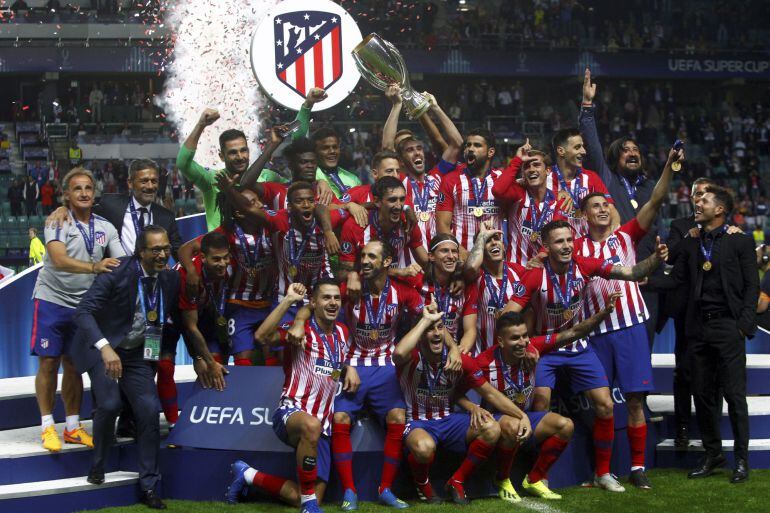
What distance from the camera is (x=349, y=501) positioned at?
6.30 meters

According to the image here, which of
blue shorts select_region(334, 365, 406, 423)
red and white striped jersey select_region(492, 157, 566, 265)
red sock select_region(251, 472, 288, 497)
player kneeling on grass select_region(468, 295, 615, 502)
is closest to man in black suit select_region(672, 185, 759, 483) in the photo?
player kneeling on grass select_region(468, 295, 615, 502)

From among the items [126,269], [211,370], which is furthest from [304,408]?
[126,269]

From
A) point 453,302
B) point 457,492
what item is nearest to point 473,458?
point 457,492

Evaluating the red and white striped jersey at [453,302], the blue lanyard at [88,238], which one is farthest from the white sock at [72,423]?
the red and white striped jersey at [453,302]

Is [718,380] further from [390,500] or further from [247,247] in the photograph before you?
[247,247]

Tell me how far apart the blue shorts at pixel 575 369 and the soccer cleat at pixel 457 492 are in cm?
83

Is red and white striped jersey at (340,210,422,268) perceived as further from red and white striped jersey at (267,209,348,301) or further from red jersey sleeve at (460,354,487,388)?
red jersey sleeve at (460,354,487,388)

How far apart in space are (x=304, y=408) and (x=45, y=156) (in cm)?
1773

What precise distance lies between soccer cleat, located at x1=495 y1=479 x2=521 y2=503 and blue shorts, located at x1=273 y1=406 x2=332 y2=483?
39.6 inches

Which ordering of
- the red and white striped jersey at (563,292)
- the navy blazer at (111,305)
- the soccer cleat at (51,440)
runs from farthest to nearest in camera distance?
the red and white striped jersey at (563,292)
the soccer cleat at (51,440)
the navy blazer at (111,305)

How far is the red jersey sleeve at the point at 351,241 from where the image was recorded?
Answer: 701 centimetres

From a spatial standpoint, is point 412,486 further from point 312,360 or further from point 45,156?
point 45,156

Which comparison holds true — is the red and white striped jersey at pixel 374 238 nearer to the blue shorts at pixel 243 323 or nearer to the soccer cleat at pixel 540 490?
the blue shorts at pixel 243 323

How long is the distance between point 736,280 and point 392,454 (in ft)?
7.72
